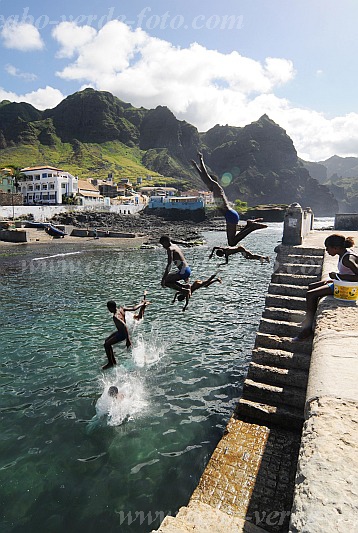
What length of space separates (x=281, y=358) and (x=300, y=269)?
11.1ft

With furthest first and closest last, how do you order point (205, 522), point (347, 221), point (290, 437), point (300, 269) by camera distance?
point (347, 221) → point (300, 269) → point (290, 437) → point (205, 522)

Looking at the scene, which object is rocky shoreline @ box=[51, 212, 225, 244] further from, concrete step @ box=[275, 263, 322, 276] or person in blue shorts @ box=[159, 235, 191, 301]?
person in blue shorts @ box=[159, 235, 191, 301]

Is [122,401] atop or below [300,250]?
below

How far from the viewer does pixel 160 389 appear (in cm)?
1044

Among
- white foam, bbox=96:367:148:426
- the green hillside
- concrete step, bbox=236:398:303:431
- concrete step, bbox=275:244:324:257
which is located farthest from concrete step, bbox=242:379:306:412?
the green hillside

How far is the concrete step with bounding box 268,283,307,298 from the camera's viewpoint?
9398mm

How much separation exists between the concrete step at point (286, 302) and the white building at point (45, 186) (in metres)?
89.4

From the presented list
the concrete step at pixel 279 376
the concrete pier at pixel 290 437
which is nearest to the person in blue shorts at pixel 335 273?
the concrete pier at pixel 290 437

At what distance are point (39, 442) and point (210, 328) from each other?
9610mm

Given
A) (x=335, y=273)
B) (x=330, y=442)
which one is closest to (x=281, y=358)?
(x=335, y=273)

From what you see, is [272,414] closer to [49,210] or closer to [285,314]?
[285,314]

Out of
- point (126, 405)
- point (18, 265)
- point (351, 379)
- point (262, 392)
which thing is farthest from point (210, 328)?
point (18, 265)

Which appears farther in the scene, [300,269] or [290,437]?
[300,269]

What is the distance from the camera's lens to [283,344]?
8.14 metres
